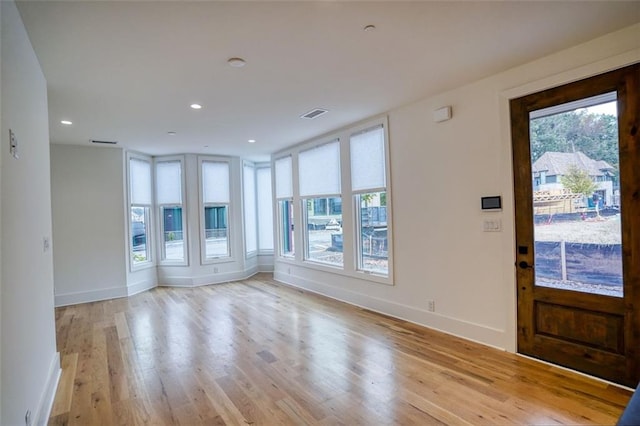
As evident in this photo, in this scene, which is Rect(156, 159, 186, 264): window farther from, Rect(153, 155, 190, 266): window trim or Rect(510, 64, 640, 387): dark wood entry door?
Rect(510, 64, 640, 387): dark wood entry door

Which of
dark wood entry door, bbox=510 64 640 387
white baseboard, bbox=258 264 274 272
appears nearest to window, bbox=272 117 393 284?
white baseboard, bbox=258 264 274 272

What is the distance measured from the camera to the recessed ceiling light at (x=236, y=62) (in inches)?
106

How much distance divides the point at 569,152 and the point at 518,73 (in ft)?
2.78

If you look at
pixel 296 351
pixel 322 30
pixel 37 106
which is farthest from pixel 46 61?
pixel 296 351

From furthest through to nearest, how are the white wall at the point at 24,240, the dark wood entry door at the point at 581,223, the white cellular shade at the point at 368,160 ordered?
1. the white cellular shade at the point at 368,160
2. the dark wood entry door at the point at 581,223
3. the white wall at the point at 24,240

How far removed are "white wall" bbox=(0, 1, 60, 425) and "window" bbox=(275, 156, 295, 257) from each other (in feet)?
13.4

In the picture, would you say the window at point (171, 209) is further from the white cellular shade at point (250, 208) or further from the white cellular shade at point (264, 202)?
the white cellular shade at point (264, 202)

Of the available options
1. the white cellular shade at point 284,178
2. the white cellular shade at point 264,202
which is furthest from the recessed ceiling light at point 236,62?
the white cellular shade at point 264,202

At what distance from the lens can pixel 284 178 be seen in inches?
263

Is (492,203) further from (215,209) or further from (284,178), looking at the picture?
(215,209)

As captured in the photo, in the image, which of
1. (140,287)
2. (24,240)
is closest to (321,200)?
(140,287)

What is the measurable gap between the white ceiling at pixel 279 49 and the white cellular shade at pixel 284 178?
2379 millimetres

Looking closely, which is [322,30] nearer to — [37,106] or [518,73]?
[518,73]

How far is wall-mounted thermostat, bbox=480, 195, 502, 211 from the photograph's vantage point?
3191 millimetres
